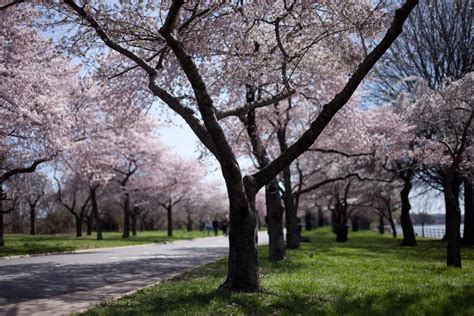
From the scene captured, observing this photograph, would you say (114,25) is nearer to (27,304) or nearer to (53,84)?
(27,304)

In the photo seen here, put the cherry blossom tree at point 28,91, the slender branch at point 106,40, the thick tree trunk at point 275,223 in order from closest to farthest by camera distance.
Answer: the slender branch at point 106,40 < the thick tree trunk at point 275,223 < the cherry blossom tree at point 28,91

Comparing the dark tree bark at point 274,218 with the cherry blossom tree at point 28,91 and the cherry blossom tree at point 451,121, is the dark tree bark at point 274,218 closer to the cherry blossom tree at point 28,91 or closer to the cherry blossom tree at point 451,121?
the cherry blossom tree at point 451,121

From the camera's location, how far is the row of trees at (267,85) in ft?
26.7

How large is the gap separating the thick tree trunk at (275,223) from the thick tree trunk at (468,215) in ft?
55.5

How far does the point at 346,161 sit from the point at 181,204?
4706 cm

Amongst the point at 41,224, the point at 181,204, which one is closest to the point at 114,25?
the point at 41,224

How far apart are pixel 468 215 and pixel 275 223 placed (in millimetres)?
18728

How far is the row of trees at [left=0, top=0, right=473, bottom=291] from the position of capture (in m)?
8.15

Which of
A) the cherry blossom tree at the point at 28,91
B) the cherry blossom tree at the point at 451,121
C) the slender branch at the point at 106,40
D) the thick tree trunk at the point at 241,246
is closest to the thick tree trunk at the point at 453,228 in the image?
the cherry blossom tree at the point at 451,121

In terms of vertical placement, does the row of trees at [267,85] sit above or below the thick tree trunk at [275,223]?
above

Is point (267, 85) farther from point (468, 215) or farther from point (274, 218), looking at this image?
point (468, 215)

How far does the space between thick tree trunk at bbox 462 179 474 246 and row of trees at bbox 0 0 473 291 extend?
2.02 meters

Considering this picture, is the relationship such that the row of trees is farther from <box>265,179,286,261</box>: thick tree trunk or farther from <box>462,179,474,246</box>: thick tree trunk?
<box>462,179,474,246</box>: thick tree trunk

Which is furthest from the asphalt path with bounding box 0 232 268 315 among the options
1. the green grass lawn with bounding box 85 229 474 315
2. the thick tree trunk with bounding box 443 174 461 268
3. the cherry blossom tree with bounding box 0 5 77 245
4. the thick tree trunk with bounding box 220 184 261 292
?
the thick tree trunk with bounding box 443 174 461 268
